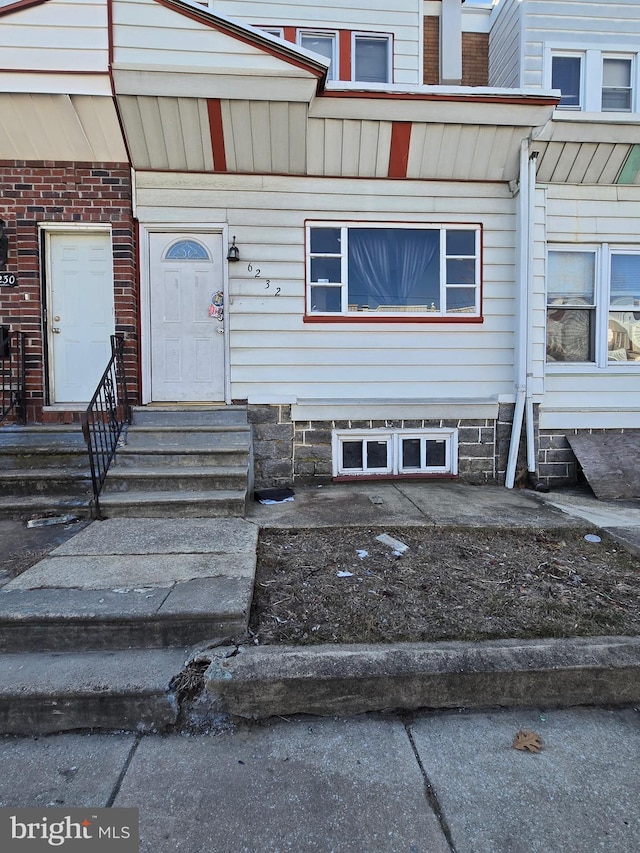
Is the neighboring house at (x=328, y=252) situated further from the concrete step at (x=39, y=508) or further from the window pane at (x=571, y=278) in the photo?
the concrete step at (x=39, y=508)

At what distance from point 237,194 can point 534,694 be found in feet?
17.9

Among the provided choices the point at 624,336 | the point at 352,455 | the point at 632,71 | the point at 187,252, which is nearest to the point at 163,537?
the point at 352,455

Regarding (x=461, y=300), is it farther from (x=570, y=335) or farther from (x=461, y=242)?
(x=570, y=335)

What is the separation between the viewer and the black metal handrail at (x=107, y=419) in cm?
421

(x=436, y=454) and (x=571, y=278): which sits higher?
(x=571, y=278)

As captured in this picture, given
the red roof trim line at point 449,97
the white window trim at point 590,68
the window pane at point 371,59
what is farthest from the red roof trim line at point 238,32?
the white window trim at point 590,68

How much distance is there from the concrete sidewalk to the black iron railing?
4.25 meters

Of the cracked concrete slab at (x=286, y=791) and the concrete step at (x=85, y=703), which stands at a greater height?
the concrete step at (x=85, y=703)

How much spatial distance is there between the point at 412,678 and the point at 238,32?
18.9 ft

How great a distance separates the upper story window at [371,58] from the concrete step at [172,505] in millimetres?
6016

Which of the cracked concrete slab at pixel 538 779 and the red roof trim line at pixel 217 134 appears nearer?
the cracked concrete slab at pixel 538 779

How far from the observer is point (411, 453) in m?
5.88

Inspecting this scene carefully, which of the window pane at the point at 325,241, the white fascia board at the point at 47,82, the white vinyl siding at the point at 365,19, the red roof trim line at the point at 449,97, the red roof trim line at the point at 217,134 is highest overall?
the white vinyl siding at the point at 365,19

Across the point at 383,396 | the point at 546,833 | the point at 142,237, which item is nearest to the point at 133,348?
the point at 142,237
